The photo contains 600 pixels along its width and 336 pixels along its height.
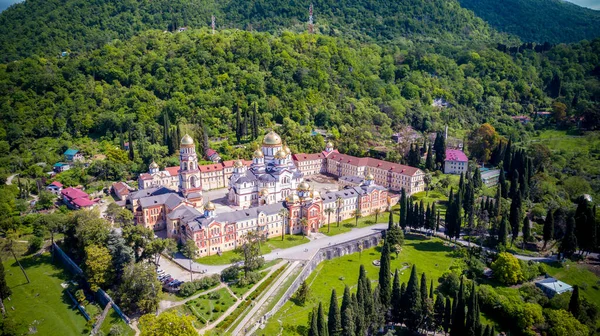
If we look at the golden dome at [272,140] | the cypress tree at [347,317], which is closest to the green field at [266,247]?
the golden dome at [272,140]

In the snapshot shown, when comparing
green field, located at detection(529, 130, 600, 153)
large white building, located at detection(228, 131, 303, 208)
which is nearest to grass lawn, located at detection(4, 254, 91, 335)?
large white building, located at detection(228, 131, 303, 208)

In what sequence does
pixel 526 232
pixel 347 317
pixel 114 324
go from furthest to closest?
1. pixel 526 232
2. pixel 114 324
3. pixel 347 317

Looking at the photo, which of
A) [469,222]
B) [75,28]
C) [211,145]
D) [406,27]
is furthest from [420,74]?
[75,28]

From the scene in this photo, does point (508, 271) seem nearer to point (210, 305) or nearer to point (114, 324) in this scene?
point (210, 305)

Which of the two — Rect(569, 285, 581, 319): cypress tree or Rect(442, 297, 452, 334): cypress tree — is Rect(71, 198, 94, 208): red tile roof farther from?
Rect(569, 285, 581, 319): cypress tree

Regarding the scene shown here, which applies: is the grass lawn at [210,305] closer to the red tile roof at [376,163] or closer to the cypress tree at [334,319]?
the cypress tree at [334,319]

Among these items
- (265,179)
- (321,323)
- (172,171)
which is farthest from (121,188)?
(321,323)
